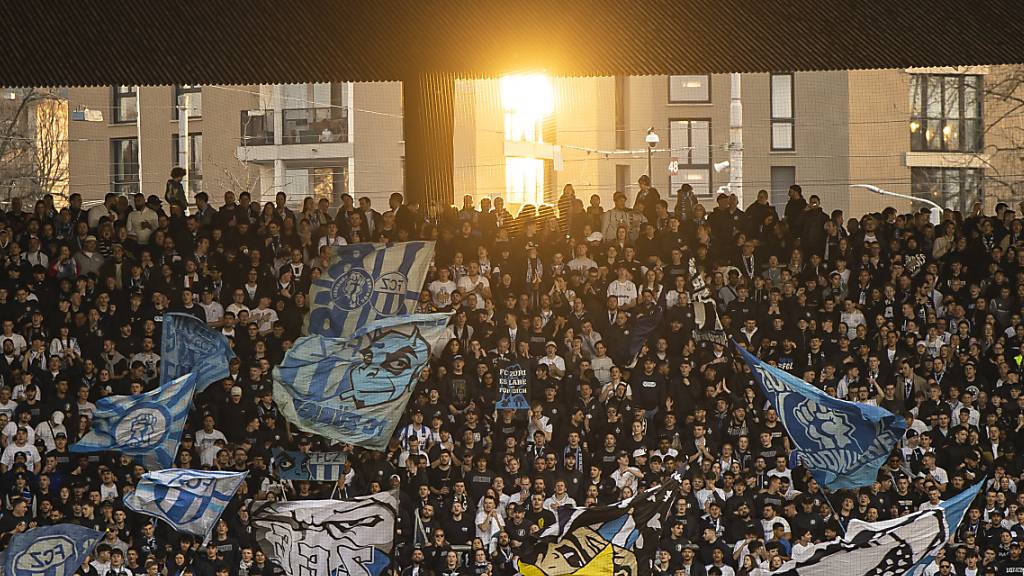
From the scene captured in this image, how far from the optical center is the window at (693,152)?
1795 inches

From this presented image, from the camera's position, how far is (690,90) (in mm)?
45750

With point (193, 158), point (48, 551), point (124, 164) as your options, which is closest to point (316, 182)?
point (193, 158)

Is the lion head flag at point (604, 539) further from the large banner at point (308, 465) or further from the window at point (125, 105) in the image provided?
the window at point (125, 105)

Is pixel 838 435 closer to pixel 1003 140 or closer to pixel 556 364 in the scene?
pixel 556 364

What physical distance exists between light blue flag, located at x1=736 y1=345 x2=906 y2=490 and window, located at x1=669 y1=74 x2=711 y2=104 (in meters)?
26.2

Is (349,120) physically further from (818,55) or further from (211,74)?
(818,55)

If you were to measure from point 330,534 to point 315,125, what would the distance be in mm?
20613

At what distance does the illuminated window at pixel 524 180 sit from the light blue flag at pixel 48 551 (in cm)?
1972

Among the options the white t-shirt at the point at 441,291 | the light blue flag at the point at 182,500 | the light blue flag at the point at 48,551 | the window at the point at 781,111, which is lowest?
the light blue flag at the point at 48,551

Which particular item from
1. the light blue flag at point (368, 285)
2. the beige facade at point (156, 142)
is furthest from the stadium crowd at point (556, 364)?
the beige facade at point (156, 142)

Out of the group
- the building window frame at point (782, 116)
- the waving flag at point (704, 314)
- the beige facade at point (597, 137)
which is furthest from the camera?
the building window frame at point (782, 116)

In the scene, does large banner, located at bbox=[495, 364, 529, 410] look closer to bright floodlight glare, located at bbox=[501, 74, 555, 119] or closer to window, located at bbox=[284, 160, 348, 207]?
bright floodlight glare, located at bbox=[501, 74, 555, 119]

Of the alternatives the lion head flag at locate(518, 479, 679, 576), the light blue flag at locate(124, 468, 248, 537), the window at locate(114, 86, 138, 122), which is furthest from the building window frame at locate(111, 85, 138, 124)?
the lion head flag at locate(518, 479, 679, 576)

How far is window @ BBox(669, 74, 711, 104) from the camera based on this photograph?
45.6 meters
